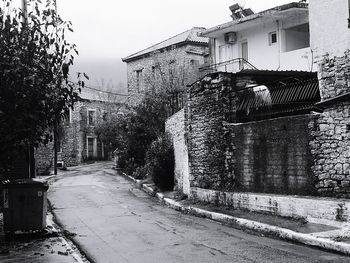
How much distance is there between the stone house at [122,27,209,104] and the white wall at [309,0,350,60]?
17.6 m

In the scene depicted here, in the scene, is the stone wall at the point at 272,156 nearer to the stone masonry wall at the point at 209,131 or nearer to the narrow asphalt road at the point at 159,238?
the stone masonry wall at the point at 209,131

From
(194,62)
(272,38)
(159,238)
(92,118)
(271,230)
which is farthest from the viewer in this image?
(92,118)

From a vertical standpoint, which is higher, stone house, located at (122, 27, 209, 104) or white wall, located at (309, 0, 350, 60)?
stone house, located at (122, 27, 209, 104)

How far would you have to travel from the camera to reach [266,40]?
88.0 ft

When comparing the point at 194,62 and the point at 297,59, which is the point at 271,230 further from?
the point at 194,62

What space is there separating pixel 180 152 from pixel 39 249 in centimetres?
1106

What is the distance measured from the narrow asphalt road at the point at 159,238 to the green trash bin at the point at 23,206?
1081 mm

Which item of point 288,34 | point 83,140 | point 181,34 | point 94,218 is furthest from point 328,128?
point 83,140

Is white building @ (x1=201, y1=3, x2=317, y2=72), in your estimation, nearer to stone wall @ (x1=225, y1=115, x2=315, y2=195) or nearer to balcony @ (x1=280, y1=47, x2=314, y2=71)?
balcony @ (x1=280, y1=47, x2=314, y2=71)

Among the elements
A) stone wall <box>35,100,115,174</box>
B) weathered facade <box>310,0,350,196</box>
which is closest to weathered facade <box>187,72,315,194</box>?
weathered facade <box>310,0,350,196</box>

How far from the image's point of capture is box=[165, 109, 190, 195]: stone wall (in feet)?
59.9

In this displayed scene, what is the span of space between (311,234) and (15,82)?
22.3ft

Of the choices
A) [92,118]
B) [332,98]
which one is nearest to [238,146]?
[332,98]

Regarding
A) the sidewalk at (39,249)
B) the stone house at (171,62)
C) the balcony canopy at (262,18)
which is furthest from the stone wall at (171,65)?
the sidewalk at (39,249)
